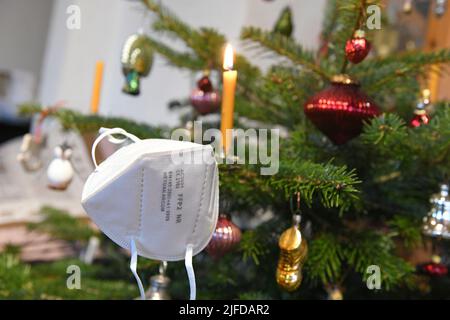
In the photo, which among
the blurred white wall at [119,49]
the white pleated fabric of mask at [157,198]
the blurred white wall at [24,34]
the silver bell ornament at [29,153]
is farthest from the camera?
the blurred white wall at [24,34]

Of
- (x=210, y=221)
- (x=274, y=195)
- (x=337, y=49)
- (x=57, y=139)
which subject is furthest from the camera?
(x=57, y=139)

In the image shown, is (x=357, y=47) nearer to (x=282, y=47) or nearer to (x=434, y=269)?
(x=282, y=47)

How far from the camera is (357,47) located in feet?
1.54

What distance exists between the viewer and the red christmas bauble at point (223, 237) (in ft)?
1.48

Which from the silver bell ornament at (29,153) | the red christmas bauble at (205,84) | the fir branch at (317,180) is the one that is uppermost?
the red christmas bauble at (205,84)

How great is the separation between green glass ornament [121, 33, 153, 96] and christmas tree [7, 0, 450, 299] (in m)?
0.04

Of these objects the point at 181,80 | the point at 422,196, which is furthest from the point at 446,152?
the point at 181,80

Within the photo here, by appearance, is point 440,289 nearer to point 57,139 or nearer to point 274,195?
point 274,195

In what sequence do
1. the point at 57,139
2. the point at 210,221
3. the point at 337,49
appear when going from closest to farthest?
the point at 210,221, the point at 337,49, the point at 57,139

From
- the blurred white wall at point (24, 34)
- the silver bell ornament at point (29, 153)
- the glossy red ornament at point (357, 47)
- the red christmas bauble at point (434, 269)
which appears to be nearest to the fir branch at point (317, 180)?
the glossy red ornament at point (357, 47)

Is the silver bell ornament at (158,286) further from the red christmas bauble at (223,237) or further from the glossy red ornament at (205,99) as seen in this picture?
the glossy red ornament at (205,99)

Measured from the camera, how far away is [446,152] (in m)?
0.50

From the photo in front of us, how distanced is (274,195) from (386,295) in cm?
21

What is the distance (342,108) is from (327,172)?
0.10 meters
